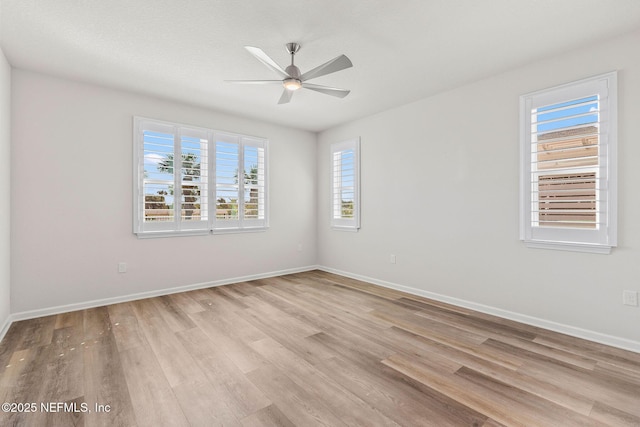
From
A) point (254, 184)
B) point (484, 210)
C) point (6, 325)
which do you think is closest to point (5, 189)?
point (6, 325)

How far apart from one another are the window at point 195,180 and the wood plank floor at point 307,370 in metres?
1.35

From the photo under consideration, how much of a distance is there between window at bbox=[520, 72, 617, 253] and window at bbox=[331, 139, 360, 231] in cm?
245

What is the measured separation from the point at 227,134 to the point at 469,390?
4423 mm

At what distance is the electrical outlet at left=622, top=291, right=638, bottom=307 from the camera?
8.25 ft

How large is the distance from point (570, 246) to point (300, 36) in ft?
10.5

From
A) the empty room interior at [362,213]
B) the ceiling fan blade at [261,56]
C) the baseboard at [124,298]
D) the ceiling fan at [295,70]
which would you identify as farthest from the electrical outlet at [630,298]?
the baseboard at [124,298]

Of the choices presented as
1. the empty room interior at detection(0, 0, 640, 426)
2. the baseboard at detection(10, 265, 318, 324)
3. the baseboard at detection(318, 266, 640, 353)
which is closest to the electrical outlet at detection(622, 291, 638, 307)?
the empty room interior at detection(0, 0, 640, 426)

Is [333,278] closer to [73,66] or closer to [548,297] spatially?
[548,297]

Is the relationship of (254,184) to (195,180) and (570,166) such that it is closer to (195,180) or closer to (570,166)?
(195,180)

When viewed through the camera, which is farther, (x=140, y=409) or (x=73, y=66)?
(x=73, y=66)

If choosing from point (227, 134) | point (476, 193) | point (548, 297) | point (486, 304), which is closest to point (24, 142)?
point (227, 134)

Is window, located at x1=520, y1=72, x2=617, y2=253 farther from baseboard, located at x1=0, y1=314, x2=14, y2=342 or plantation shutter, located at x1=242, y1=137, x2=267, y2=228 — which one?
baseboard, located at x1=0, y1=314, x2=14, y2=342

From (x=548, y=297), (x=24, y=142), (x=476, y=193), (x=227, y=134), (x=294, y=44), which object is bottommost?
(x=548, y=297)

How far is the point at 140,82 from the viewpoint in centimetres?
353
